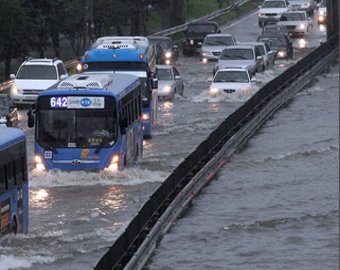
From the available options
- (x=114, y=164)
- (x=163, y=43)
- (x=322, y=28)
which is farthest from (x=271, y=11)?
(x=114, y=164)

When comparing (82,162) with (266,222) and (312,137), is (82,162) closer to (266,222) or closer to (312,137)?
(266,222)

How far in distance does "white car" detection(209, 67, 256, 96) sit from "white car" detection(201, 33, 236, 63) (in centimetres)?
1452

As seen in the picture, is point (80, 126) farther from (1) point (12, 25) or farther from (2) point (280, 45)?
(2) point (280, 45)

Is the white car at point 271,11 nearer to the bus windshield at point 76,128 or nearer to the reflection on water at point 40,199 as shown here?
the bus windshield at point 76,128

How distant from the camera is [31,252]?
24016 millimetres

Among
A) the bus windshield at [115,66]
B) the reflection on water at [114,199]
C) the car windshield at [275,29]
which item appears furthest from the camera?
the car windshield at [275,29]


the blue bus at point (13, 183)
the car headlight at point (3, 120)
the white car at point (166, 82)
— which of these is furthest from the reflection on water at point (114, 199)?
the white car at point (166, 82)

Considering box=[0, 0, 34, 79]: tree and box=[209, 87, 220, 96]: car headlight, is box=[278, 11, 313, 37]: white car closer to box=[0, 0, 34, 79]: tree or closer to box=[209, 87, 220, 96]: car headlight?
box=[0, 0, 34, 79]: tree

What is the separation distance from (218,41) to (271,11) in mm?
21616

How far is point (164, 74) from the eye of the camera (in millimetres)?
53281

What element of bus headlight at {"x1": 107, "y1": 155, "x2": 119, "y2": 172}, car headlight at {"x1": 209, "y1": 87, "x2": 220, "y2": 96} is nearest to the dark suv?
car headlight at {"x1": 209, "y1": 87, "x2": 220, "y2": 96}

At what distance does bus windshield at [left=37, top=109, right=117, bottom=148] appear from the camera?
105 feet

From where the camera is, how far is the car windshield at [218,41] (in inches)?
2749

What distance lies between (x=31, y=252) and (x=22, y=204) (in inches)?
42.3
